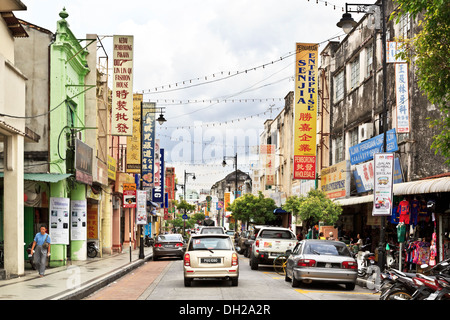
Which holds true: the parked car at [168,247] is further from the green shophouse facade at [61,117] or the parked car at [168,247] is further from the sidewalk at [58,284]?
the sidewalk at [58,284]

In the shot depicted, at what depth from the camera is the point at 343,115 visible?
111 feet

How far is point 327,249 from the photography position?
17.8m

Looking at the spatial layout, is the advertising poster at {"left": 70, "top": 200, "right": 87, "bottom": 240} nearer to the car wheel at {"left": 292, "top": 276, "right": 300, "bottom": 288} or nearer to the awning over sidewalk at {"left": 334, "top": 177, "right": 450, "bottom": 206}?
the car wheel at {"left": 292, "top": 276, "right": 300, "bottom": 288}

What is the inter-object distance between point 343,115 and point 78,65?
14.8m

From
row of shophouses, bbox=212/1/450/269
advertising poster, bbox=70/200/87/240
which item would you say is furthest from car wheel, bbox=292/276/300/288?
advertising poster, bbox=70/200/87/240

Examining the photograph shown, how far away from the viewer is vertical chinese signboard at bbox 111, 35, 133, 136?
95.1 ft

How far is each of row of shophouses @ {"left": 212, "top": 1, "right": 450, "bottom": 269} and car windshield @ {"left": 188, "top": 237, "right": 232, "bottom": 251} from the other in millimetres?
5506

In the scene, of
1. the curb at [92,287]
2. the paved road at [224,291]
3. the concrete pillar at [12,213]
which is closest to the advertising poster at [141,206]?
the curb at [92,287]

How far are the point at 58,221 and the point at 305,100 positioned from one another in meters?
14.1

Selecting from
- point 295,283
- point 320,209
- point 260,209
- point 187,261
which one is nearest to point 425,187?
point 295,283

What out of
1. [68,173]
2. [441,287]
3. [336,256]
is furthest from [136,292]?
[68,173]

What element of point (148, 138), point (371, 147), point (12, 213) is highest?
point (148, 138)

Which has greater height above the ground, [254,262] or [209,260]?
[209,260]

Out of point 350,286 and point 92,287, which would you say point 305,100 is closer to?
point 350,286
